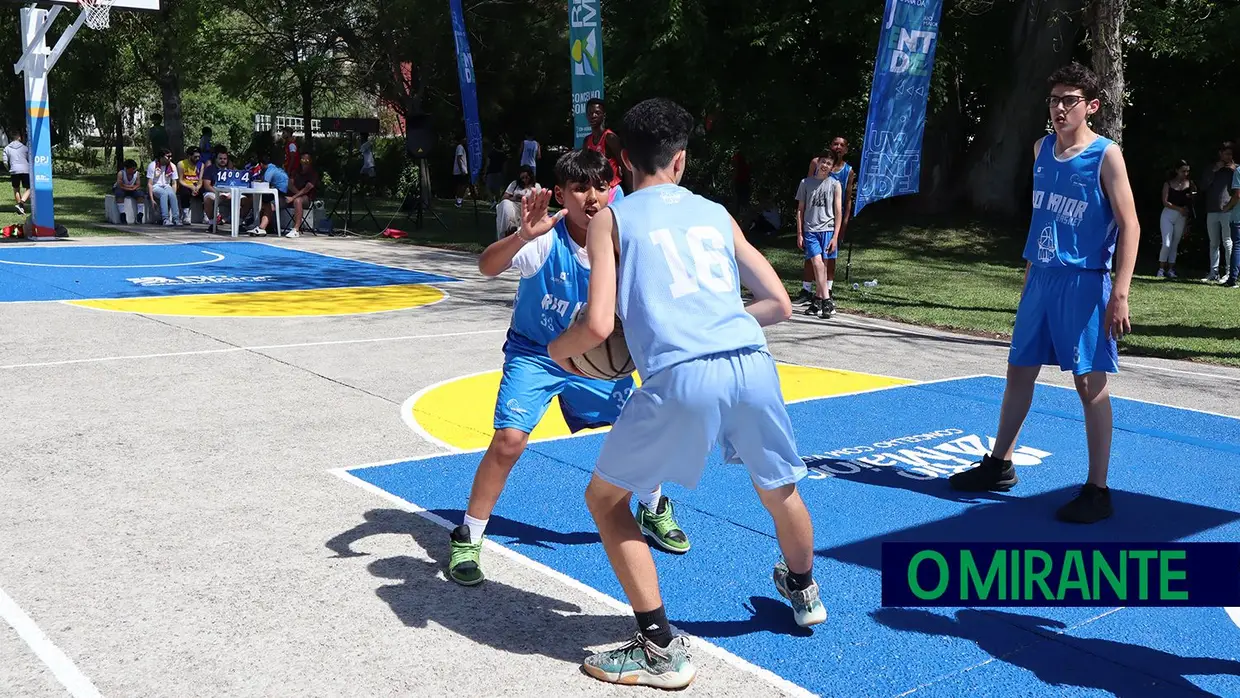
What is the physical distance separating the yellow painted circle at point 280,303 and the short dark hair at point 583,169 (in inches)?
318

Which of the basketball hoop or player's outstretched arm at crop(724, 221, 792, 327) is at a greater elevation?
the basketball hoop

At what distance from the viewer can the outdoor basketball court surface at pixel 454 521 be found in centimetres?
391

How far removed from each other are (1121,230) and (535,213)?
2.96 metres

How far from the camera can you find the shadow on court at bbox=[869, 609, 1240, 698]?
3863mm

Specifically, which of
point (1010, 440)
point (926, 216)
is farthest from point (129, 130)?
point (1010, 440)

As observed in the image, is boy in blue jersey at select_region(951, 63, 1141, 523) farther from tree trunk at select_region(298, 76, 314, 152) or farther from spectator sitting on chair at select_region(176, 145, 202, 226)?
tree trunk at select_region(298, 76, 314, 152)

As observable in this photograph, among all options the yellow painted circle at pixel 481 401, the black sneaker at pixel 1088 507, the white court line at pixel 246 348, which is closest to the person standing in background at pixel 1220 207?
the yellow painted circle at pixel 481 401

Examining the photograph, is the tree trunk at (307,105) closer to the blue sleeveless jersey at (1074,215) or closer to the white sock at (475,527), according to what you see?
the blue sleeveless jersey at (1074,215)

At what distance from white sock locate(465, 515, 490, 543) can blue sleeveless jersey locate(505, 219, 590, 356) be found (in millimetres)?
715

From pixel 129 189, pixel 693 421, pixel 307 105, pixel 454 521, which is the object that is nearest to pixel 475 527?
pixel 454 521

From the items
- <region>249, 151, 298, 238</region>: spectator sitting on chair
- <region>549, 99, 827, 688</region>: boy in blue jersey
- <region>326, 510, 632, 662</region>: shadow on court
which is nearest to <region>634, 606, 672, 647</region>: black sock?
<region>549, 99, 827, 688</region>: boy in blue jersey

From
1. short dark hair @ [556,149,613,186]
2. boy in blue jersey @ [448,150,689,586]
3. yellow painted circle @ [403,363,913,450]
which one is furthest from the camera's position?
yellow painted circle @ [403,363,913,450]

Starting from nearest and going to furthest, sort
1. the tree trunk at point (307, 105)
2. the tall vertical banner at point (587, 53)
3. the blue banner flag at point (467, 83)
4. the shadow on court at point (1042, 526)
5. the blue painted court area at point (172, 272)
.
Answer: the shadow on court at point (1042, 526) < the blue painted court area at point (172, 272) < the tall vertical banner at point (587, 53) < the blue banner flag at point (467, 83) < the tree trunk at point (307, 105)

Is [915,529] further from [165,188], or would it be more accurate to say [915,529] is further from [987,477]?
[165,188]
